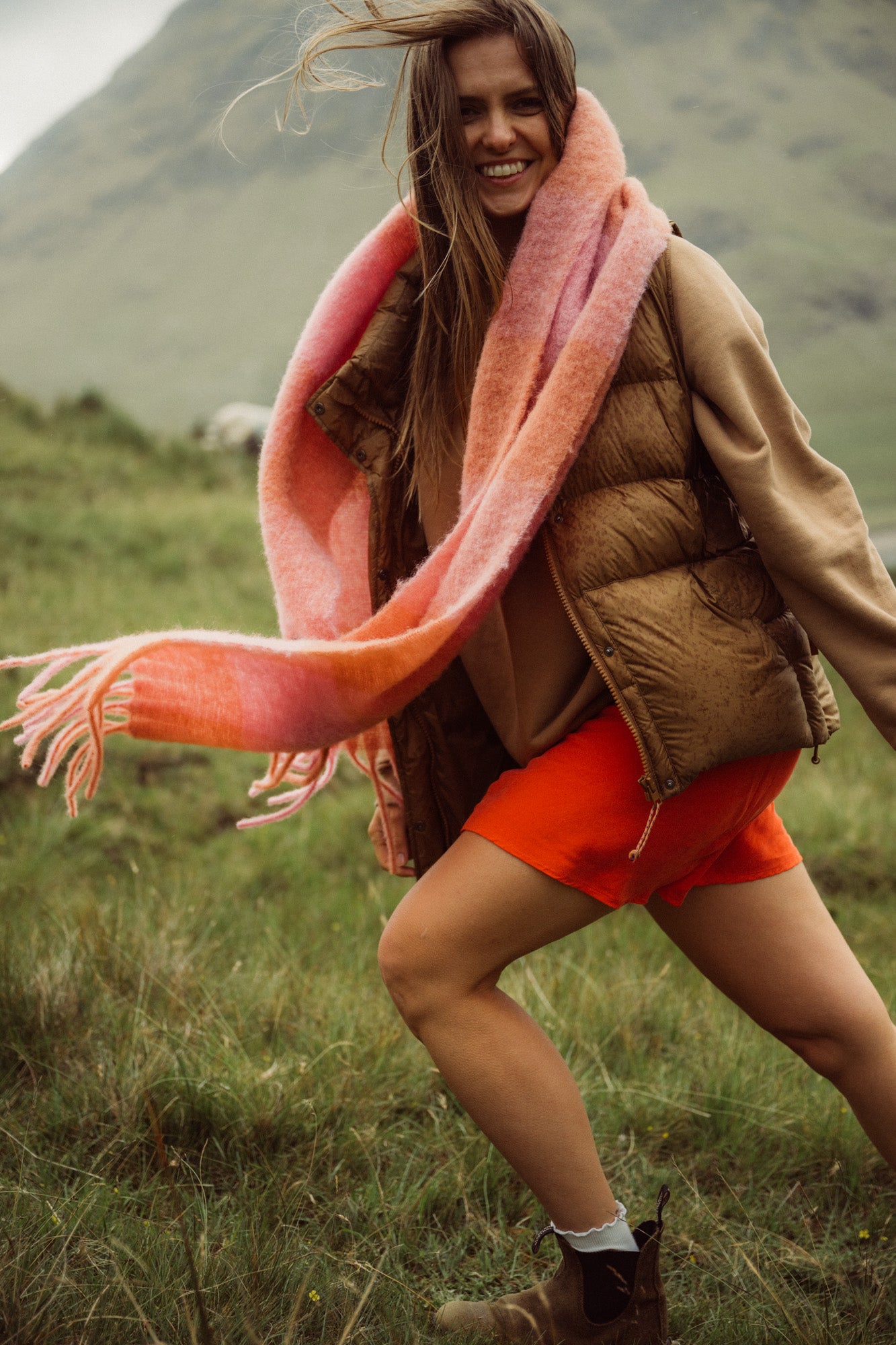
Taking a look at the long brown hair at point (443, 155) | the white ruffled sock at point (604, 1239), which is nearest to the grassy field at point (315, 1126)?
the white ruffled sock at point (604, 1239)

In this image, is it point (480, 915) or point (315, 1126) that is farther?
point (315, 1126)

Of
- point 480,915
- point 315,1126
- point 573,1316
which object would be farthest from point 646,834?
point 315,1126

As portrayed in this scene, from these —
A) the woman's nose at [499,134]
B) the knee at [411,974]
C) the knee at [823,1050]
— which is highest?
the woman's nose at [499,134]

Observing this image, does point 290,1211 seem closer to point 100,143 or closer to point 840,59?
point 840,59

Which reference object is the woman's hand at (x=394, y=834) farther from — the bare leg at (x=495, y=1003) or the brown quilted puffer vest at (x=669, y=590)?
the brown quilted puffer vest at (x=669, y=590)

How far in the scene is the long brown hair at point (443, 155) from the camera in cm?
191

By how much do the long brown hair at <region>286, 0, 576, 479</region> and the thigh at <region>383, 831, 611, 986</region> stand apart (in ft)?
2.35

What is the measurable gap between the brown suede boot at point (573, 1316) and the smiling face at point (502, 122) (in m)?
1.78

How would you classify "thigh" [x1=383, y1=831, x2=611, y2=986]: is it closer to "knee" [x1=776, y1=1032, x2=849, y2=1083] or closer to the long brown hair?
"knee" [x1=776, y1=1032, x2=849, y2=1083]

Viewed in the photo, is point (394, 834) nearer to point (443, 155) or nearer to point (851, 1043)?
point (851, 1043)

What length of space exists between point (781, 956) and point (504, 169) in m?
1.42

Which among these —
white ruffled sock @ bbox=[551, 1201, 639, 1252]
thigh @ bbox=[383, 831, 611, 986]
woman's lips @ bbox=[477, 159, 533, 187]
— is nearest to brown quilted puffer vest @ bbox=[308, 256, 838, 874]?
thigh @ bbox=[383, 831, 611, 986]

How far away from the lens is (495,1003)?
1.83m

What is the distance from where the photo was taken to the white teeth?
6.45ft
